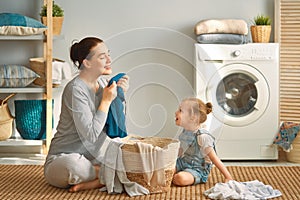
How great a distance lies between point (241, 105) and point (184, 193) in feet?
3.77

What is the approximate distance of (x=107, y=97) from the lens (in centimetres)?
305

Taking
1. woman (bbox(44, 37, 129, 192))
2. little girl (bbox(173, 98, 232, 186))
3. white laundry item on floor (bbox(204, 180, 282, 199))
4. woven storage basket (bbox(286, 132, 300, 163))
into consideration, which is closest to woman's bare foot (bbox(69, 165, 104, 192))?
woman (bbox(44, 37, 129, 192))

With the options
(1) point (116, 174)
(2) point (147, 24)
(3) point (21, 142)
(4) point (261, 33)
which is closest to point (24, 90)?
(3) point (21, 142)

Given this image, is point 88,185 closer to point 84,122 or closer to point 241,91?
point 84,122

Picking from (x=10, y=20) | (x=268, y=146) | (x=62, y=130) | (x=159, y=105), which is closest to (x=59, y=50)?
(x=10, y=20)

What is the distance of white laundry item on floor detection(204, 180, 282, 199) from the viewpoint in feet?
9.51

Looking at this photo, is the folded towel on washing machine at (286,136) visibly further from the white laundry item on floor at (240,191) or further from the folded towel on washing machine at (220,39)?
the white laundry item on floor at (240,191)

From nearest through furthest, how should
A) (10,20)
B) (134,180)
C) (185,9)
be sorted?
(134,180) → (10,20) → (185,9)

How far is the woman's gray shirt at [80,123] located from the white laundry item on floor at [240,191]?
0.61m

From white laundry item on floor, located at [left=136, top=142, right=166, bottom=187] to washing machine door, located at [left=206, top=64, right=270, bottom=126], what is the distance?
41.0 inches

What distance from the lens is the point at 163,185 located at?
120 inches

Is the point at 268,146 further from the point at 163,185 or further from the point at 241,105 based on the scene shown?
the point at 163,185

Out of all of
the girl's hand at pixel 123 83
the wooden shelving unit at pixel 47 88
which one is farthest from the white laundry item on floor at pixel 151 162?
the wooden shelving unit at pixel 47 88

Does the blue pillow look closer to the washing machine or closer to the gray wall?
the gray wall
